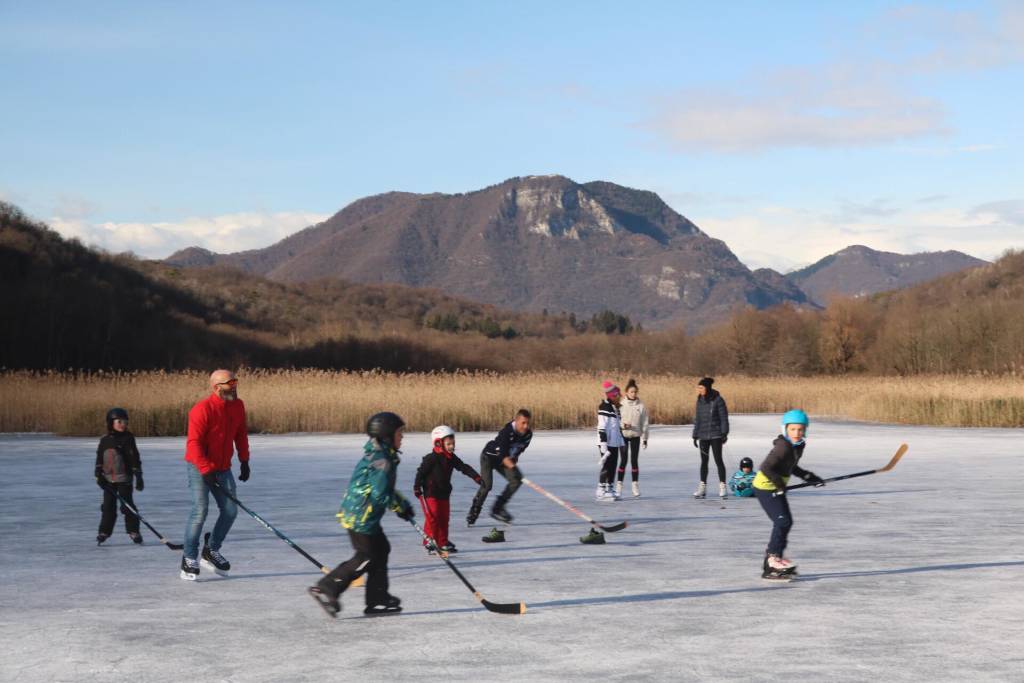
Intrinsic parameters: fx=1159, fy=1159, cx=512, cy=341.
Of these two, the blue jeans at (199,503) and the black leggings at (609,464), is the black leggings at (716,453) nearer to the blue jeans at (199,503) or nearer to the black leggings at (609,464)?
the black leggings at (609,464)

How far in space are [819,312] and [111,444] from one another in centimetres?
7128

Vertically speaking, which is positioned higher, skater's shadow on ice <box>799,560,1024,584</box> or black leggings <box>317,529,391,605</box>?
black leggings <box>317,529,391,605</box>

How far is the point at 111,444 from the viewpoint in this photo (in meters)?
11.0

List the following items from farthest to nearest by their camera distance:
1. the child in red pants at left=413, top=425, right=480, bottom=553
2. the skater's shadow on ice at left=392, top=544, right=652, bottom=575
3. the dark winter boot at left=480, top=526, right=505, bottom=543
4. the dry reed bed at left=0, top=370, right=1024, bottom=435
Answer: the dry reed bed at left=0, top=370, right=1024, bottom=435 < the dark winter boot at left=480, top=526, right=505, bottom=543 < the child in red pants at left=413, top=425, right=480, bottom=553 < the skater's shadow on ice at left=392, top=544, right=652, bottom=575

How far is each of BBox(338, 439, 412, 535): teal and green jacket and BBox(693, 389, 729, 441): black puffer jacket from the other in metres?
8.12

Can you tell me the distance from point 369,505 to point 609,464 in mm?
7270

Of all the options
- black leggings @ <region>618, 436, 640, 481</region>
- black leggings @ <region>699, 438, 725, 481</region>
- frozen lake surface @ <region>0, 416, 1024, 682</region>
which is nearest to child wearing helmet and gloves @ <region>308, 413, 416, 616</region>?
frozen lake surface @ <region>0, 416, 1024, 682</region>

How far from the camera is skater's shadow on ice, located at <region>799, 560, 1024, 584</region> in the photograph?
9.09 m

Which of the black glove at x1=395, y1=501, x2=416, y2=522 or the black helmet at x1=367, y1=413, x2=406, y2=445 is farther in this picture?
the black glove at x1=395, y1=501, x2=416, y2=522

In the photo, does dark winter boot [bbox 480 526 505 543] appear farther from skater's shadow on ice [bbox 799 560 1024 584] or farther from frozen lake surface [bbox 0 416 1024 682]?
skater's shadow on ice [bbox 799 560 1024 584]

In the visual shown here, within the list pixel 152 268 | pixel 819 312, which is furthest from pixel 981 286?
pixel 152 268

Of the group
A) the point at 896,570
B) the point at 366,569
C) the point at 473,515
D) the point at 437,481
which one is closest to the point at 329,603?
the point at 366,569

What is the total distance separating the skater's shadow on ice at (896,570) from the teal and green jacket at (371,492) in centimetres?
342

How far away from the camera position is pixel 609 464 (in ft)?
47.3
